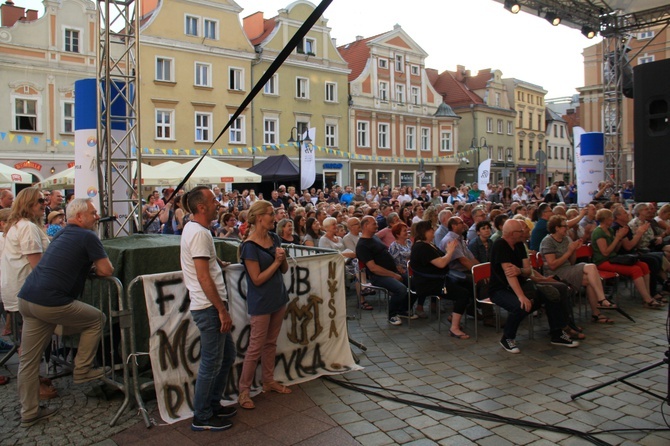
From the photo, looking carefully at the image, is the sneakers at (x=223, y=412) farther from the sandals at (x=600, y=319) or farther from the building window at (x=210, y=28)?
the building window at (x=210, y=28)

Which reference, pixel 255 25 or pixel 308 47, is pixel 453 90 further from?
pixel 255 25

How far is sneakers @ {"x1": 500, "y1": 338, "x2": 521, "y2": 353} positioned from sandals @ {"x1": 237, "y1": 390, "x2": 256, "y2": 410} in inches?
122

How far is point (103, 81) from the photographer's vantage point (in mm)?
8125

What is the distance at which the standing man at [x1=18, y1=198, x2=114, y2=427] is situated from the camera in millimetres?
4480

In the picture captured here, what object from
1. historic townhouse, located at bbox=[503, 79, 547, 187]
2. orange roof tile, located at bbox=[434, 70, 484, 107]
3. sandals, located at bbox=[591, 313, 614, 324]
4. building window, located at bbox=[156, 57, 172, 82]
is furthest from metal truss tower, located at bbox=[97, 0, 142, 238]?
historic townhouse, located at bbox=[503, 79, 547, 187]

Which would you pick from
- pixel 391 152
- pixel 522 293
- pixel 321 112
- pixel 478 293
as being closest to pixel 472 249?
pixel 478 293

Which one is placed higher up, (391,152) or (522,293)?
(391,152)

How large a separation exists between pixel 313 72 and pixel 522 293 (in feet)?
107

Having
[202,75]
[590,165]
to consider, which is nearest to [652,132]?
[590,165]

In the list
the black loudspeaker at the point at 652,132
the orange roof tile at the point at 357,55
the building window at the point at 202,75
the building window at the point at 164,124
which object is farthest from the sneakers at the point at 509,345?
the orange roof tile at the point at 357,55

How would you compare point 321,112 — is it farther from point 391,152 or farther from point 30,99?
point 30,99

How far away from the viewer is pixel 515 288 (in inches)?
254

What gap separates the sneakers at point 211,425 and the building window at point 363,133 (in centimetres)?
3648

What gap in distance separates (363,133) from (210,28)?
13479 millimetres
